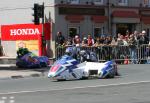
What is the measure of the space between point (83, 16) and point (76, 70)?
619 inches

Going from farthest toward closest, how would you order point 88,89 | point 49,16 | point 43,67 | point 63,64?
1. point 49,16
2. point 43,67
3. point 63,64
4. point 88,89

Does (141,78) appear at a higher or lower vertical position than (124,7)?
lower

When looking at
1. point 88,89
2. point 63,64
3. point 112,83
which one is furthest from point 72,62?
point 88,89

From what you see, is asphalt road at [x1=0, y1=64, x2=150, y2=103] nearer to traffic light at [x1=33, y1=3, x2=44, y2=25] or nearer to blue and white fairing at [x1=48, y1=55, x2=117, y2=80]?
blue and white fairing at [x1=48, y1=55, x2=117, y2=80]

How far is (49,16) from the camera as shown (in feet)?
115

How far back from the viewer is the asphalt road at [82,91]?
565 inches

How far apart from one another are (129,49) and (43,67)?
5191 millimetres

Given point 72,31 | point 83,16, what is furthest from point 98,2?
point 72,31

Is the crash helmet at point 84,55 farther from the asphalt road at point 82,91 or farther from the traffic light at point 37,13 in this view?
the asphalt road at point 82,91

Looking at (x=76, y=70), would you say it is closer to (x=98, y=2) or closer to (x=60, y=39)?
(x=60, y=39)

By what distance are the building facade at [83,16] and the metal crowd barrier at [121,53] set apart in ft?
13.2

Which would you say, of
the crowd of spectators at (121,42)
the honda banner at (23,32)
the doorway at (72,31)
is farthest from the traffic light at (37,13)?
the doorway at (72,31)

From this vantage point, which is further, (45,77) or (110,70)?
(45,77)

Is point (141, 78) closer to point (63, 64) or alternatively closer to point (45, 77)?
point (63, 64)
